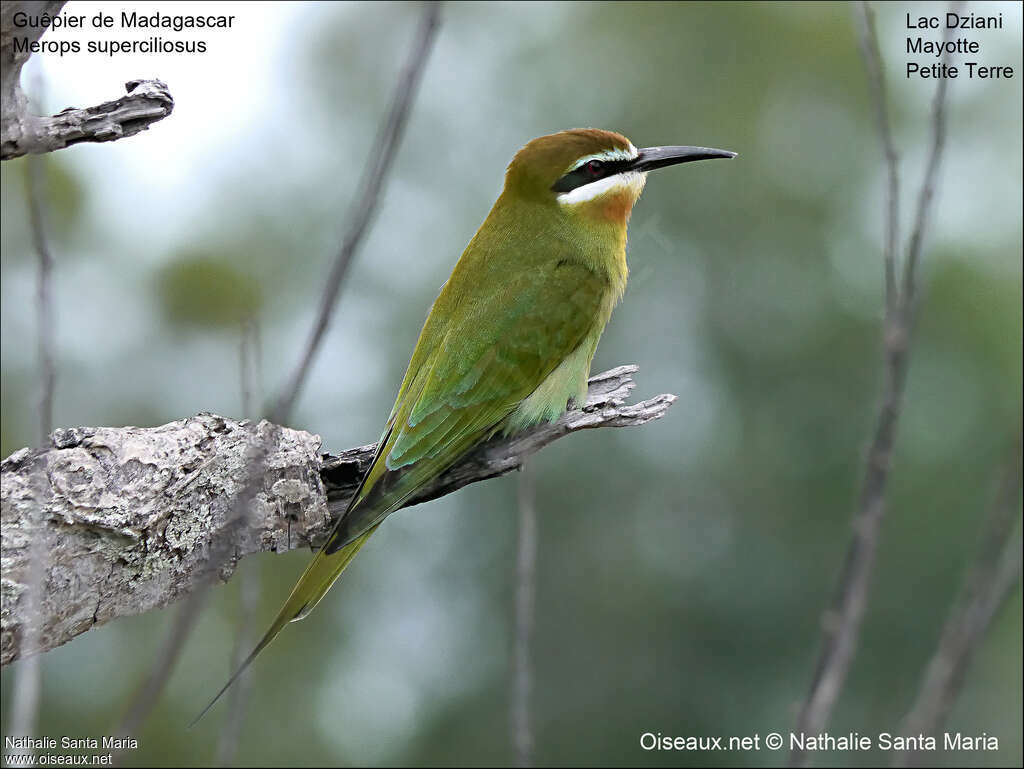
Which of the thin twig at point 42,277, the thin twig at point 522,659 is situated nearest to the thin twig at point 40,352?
the thin twig at point 42,277

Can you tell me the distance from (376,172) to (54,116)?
2.98ft

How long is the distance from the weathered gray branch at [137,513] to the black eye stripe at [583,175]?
3.24 ft

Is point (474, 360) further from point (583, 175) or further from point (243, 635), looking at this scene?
point (243, 635)

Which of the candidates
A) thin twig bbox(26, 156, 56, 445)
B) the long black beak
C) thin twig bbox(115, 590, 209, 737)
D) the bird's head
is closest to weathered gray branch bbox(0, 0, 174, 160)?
thin twig bbox(26, 156, 56, 445)

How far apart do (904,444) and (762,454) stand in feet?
2.85

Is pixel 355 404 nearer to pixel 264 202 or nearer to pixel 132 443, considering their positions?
pixel 264 202

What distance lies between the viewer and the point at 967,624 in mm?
1077

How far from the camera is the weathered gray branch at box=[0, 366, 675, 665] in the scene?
160 cm

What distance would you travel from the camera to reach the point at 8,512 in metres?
1.58

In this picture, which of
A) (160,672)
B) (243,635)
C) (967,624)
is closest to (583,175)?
(243,635)

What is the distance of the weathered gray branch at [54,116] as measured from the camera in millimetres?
1431

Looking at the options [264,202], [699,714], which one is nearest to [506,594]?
[699,714]

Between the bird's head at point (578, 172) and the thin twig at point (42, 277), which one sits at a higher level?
the thin twig at point (42, 277)

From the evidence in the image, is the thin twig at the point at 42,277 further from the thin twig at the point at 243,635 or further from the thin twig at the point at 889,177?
the thin twig at the point at 889,177
